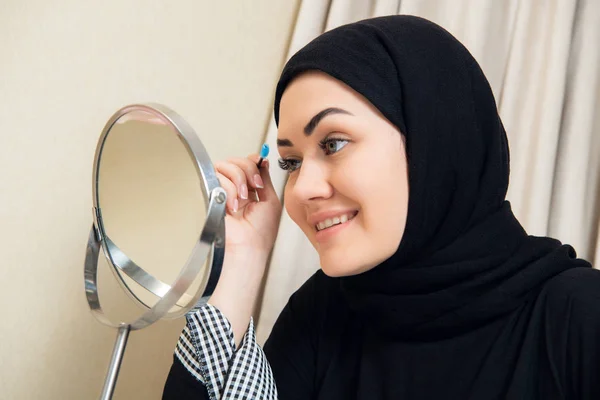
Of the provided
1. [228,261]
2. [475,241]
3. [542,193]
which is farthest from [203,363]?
[542,193]

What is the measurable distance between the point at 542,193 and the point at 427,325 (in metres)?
0.45

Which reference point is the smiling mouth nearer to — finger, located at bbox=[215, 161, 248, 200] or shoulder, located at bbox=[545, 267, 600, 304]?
finger, located at bbox=[215, 161, 248, 200]

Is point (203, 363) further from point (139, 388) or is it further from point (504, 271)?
point (504, 271)

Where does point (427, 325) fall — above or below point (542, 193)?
below

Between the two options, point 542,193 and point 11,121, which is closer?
point 11,121

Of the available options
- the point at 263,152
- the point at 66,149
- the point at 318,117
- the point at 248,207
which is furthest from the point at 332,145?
the point at 66,149

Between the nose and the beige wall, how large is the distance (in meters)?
0.41

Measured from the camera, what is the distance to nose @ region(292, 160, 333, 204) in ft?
2.37

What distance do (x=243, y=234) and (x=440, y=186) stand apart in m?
0.34

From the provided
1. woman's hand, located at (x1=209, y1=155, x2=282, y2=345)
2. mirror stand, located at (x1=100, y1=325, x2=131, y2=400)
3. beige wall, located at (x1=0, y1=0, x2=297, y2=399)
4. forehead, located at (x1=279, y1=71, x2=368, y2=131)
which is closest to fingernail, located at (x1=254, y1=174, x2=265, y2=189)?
woman's hand, located at (x1=209, y1=155, x2=282, y2=345)

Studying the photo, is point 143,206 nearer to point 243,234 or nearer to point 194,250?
point 194,250

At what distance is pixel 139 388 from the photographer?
100 cm

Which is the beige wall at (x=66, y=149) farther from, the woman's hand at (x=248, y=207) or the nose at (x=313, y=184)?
the nose at (x=313, y=184)

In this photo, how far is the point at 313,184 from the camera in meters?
0.72
